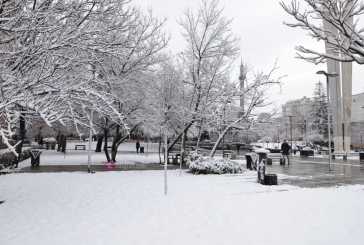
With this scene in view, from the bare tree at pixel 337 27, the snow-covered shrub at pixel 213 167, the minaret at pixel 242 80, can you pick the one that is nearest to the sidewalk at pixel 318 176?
the snow-covered shrub at pixel 213 167

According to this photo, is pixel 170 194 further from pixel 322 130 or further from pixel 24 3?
pixel 322 130

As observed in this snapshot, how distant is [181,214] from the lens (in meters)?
6.54

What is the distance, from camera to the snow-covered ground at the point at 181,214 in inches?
202

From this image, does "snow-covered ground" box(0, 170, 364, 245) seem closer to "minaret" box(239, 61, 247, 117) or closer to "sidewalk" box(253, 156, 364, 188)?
"sidewalk" box(253, 156, 364, 188)

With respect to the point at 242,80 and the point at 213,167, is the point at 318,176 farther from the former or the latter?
the point at 242,80

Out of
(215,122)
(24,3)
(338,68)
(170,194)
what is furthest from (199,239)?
(338,68)

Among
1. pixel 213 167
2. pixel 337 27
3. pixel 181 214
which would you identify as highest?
pixel 337 27

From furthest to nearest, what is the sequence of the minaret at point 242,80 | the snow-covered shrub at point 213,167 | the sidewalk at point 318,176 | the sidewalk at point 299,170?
the minaret at point 242,80
the snow-covered shrub at point 213,167
the sidewalk at point 299,170
the sidewalk at point 318,176

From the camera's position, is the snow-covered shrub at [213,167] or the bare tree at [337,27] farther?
the snow-covered shrub at [213,167]

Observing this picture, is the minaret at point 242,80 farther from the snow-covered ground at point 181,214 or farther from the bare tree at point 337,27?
the bare tree at point 337,27

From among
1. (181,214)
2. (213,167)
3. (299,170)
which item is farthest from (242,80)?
(181,214)

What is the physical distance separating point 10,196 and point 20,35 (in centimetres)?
537

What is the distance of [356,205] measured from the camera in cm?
717

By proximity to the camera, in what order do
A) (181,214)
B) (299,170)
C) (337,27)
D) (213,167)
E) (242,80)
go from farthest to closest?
(242,80) < (299,170) < (213,167) < (181,214) < (337,27)
